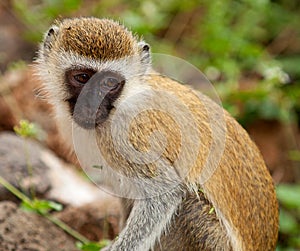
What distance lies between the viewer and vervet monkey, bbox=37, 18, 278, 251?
638cm

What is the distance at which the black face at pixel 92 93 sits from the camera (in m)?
6.18

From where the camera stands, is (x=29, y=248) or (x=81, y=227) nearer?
(x=29, y=248)

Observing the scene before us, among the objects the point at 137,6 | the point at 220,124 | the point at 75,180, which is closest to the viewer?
the point at 220,124

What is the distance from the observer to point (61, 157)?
977 cm

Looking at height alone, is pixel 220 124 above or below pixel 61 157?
above

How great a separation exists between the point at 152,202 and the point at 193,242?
51 cm

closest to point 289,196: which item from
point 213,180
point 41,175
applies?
point 213,180

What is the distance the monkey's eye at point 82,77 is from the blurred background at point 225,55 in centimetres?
321

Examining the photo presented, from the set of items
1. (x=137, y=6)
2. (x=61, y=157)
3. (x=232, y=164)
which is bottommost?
(x=61, y=157)

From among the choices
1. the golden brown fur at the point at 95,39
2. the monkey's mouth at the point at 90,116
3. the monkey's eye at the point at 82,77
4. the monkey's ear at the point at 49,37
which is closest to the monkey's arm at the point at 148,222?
the monkey's mouth at the point at 90,116

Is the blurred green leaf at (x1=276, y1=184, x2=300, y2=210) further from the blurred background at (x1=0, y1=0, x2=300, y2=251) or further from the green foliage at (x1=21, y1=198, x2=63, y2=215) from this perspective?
the green foliage at (x1=21, y1=198, x2=63, y2=215)

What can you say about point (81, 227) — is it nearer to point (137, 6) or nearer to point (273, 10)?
point (137, 6)

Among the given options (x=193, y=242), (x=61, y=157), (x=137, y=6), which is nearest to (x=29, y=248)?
(x=193, y=242)

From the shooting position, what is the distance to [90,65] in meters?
6.25
